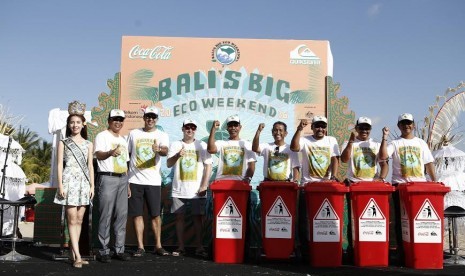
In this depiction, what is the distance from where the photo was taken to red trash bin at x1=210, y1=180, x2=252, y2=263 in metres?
5.37

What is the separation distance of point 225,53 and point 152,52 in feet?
3.90

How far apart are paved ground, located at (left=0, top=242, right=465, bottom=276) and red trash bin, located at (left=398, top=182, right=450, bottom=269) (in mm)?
188

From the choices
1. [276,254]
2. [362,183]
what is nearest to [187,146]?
[276,254]

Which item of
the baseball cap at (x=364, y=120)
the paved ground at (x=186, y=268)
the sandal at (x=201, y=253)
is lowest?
the paved ground at (x=186, y=268)

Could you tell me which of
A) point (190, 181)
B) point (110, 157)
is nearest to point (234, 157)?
point (190, 181)

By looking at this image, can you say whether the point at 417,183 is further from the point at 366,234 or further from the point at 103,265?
the point at 103,265

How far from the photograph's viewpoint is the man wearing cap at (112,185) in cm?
536

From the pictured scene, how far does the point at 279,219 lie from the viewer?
538 cm

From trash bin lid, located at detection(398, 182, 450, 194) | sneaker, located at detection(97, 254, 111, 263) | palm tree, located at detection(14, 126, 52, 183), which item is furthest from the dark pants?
palm tree, located at detection(14, 126, 52, 183)

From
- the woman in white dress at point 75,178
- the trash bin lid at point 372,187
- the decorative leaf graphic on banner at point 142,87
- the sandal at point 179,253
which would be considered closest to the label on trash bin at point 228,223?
the sandal at point 179,253

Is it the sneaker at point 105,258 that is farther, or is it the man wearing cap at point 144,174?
the man wearing cap at point 144,174

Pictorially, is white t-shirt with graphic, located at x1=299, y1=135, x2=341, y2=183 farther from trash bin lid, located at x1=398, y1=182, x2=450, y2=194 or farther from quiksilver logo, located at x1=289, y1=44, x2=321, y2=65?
quiksilver logo, located at x1=289, y1=44, x2=321, y2=65

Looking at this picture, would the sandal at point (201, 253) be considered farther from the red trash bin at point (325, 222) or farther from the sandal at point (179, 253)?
the red trash bin at point (325, 222)

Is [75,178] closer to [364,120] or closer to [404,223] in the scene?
[364,120]
